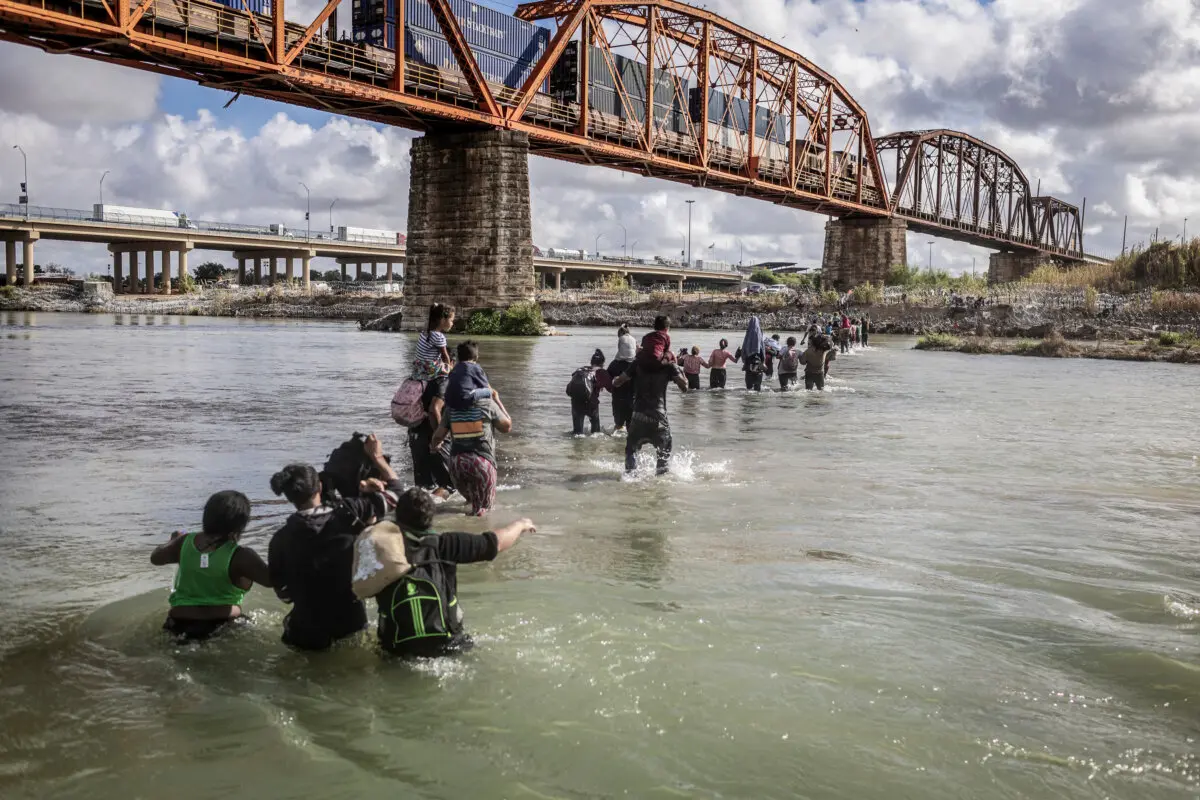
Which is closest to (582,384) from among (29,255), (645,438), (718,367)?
(645,438)

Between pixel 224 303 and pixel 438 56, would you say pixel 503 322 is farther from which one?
pixel 224 303

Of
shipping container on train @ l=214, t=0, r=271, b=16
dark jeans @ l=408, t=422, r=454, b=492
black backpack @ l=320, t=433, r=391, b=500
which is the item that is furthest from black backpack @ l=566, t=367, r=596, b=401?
shipping container on train @ l=214, t=0, r=271, b=16

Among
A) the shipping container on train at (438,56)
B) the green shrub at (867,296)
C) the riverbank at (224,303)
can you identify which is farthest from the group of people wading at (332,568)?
the riverbank at (224,303)

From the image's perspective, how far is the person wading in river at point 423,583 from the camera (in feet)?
16.6

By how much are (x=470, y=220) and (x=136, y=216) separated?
6216cm

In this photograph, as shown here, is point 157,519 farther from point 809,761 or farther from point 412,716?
point 809,761

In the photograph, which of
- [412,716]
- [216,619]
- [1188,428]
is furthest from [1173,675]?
[1188,428]

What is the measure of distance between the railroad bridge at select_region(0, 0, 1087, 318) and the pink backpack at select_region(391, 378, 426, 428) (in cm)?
2298

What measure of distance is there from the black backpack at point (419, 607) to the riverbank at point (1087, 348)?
37229 millimetres

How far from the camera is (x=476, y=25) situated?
44250mm

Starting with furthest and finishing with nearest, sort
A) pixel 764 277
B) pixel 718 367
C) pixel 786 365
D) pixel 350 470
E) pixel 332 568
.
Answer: pixel 764 277 < pixel 786 365 < pixel 718 367 < pixel 350 470 < pixel 332 568

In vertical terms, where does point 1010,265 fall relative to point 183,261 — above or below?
above

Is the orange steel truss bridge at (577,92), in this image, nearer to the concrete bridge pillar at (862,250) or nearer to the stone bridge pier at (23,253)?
the concrete bridge pillar at (862,250)

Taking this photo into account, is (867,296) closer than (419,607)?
No
